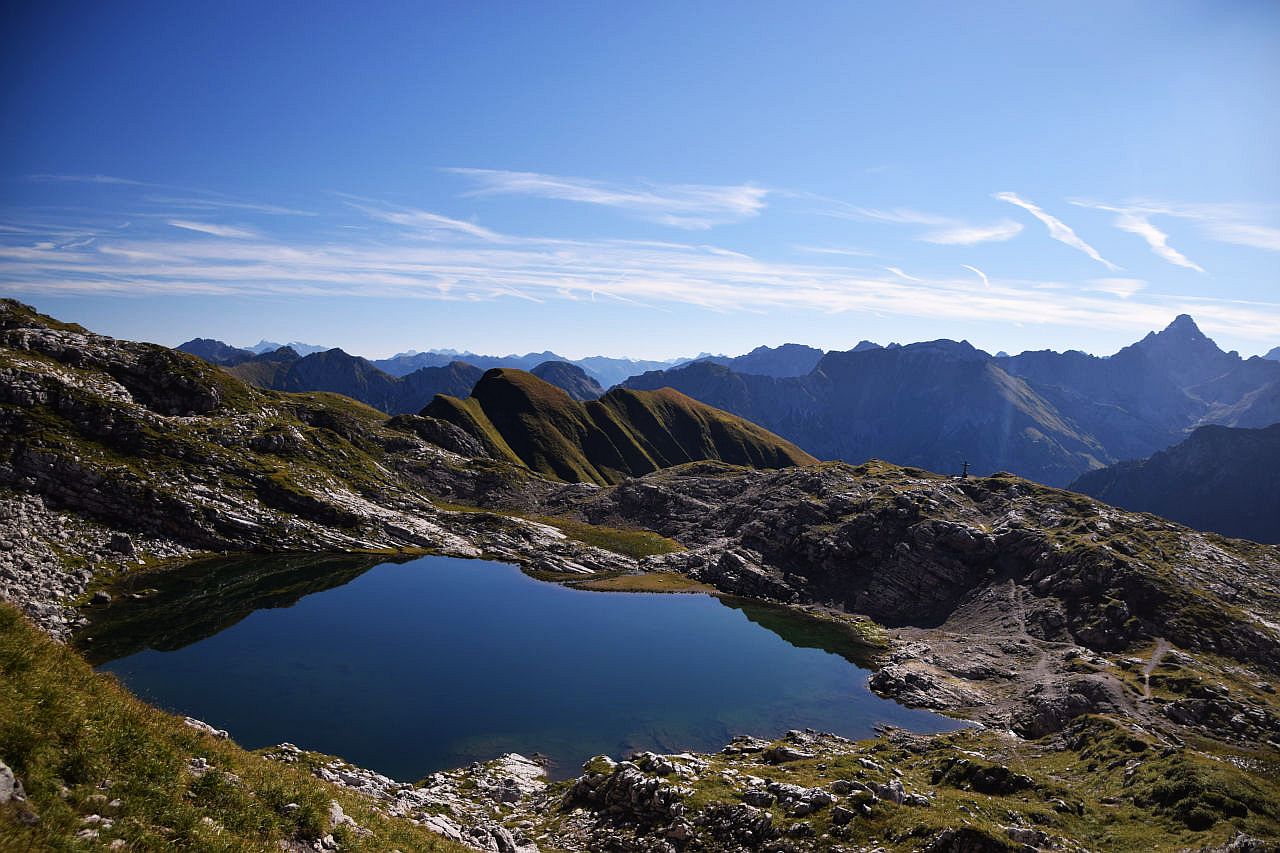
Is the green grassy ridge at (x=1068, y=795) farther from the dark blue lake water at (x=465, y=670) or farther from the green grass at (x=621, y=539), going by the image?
the green grass at (x=621, y=539)

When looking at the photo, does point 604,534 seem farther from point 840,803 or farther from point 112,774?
point 112,774

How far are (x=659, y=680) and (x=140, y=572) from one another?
8643 centimetres

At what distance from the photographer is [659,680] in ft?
273


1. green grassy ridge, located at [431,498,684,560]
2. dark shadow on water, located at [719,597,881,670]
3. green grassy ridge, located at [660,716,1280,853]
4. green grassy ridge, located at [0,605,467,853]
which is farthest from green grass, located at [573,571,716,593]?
green grassy ridge, located at [0,605,467,853]

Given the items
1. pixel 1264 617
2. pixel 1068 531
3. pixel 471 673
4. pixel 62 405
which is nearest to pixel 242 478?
pixel 62 405

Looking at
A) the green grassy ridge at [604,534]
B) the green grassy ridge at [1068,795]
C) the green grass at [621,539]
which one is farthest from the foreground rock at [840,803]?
the green grassy ridge at [604,534]

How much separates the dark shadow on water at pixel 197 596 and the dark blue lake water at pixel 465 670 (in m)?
0.43

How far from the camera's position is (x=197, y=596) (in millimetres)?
95812

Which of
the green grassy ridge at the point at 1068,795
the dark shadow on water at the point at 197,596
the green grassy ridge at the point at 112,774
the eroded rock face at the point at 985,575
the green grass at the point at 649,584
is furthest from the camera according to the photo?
the green grass at the point at 649,584

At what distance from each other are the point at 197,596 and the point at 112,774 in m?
102

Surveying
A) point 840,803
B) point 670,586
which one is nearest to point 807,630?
point 670,586

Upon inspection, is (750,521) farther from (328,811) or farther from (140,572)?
(328,811)

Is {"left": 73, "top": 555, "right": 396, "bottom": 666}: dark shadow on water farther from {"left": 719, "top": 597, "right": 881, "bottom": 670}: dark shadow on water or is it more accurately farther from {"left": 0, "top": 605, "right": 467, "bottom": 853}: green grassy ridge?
{"left": 719, "top": 597, "right": 881, "bottom": 670}: dark shadow on water

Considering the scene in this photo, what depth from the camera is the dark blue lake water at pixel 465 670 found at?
2405 inches
